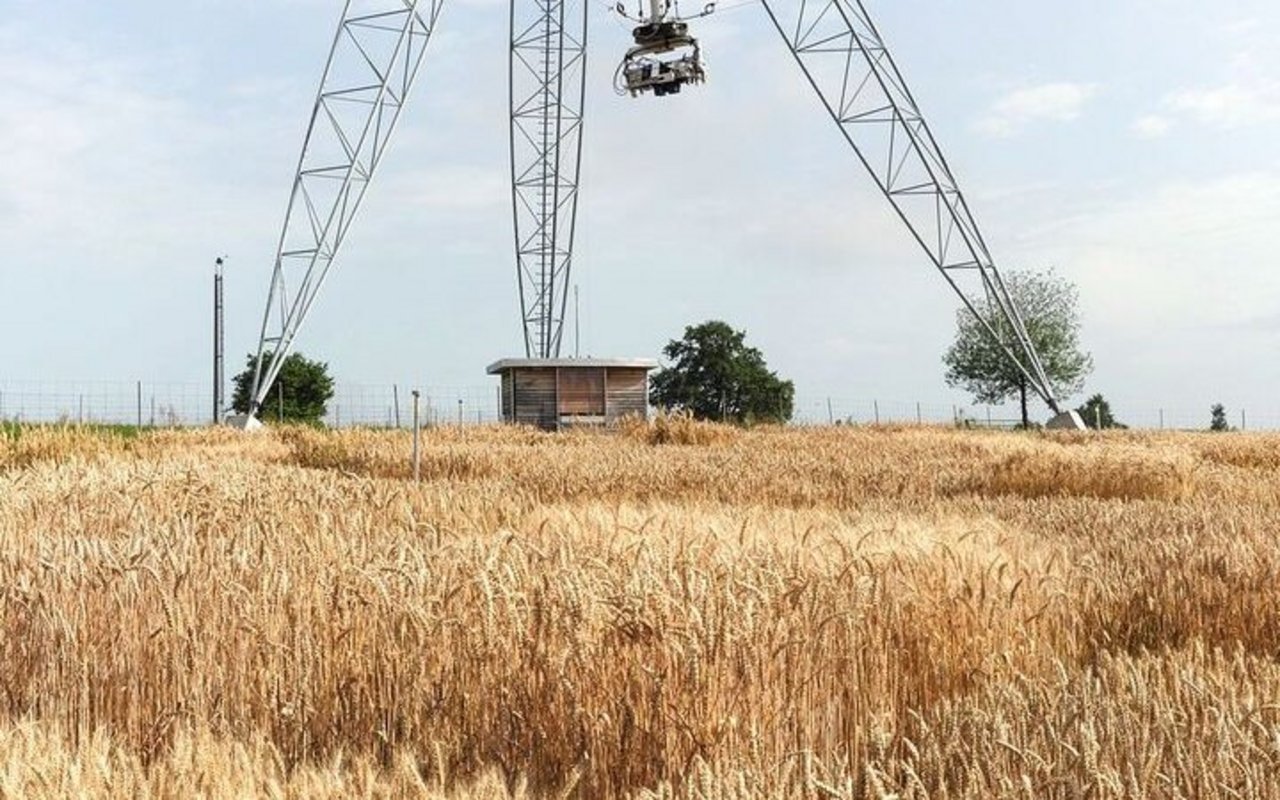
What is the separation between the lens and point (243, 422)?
26719 millimetres

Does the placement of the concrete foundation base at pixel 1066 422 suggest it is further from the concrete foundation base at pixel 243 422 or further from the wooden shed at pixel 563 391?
the concrete foundation base at pixel 243 422

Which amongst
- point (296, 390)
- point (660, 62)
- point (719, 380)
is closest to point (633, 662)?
point (660, 62)

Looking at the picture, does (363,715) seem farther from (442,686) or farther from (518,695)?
(518,695)

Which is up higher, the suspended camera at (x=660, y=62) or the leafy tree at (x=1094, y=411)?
the suspended camera at (x=660, y=62)

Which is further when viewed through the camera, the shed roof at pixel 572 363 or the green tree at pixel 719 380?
the green tree at pixel 719 380

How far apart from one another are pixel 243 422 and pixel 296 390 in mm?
17115

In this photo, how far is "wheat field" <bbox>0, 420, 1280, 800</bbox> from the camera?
2852mm

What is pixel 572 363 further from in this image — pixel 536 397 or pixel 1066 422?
pixel 1066 422

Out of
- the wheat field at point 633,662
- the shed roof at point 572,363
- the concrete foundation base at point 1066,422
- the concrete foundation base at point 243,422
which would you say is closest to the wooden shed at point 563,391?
the shed roof at point 572,363

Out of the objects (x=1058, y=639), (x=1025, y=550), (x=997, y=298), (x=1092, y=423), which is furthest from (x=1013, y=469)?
(x=1092, y=423)

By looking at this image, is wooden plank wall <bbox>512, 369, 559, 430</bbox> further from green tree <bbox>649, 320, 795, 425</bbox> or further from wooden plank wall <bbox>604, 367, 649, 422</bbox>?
green tree <bbox>649, 320, 795, 425</bbox>

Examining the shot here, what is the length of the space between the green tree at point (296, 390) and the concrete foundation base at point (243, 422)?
14.5m

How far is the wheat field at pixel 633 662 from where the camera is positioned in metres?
2.85

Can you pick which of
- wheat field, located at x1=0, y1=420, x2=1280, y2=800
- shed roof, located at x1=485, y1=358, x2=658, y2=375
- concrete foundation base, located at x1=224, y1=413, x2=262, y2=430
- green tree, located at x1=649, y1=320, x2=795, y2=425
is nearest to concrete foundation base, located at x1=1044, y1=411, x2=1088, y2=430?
shed roof, located at x1=485, y1=358, x2=658, y2=375
